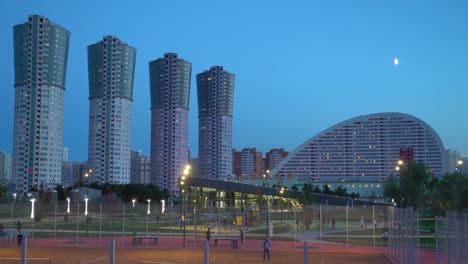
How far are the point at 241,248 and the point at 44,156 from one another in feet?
477

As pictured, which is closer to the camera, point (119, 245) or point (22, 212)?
point (119, 245)

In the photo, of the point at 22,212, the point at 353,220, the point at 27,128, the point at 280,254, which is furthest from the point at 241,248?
the point at 27,128

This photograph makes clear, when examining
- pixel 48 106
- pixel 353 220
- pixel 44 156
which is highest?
pixel 48 106

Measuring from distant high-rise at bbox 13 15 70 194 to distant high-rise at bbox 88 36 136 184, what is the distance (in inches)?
616

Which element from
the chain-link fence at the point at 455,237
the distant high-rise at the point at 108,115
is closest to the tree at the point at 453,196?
the chain-link fence at the point at 455,237

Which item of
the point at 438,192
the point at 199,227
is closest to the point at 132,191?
the point at 199,227

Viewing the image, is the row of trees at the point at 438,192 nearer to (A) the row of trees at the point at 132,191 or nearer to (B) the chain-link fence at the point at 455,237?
(B) the chain-link fence at the point at 455,237

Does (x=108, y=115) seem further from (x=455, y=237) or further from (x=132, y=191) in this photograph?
(x=455, y=237)

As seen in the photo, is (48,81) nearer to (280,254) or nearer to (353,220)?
(353,220)

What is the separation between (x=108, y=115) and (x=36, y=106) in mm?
27145

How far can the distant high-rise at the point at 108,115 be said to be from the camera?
631 ft

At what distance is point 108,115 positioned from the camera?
193m

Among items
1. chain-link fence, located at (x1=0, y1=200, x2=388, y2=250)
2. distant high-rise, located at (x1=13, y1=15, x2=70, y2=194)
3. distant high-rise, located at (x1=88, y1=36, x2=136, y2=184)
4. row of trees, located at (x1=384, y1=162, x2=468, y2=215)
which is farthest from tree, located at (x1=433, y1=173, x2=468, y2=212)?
distant high-rise, located at (x1=88, y1=36, x2=136, y2=184)

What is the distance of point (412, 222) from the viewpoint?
1803 cm
